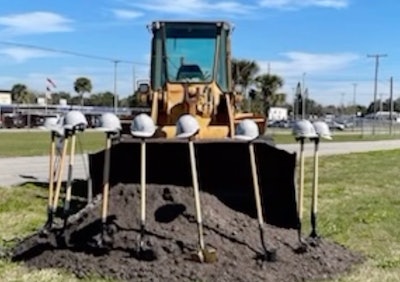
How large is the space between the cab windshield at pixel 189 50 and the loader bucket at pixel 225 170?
2.63m

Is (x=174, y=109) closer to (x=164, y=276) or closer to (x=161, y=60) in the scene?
(x=161, y=60)

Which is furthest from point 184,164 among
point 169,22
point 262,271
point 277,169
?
point 169,22

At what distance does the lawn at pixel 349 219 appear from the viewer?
23.8 feet

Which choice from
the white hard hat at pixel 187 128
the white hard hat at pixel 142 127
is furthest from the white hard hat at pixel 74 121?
the white hard hat at pixel 187 128

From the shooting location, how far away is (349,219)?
10.9 meters

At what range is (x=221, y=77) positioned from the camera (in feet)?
40.1

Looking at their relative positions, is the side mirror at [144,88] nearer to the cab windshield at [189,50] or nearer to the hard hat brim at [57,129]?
the cab windshield at [189,50]

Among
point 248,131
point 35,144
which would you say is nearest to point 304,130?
point 248,131

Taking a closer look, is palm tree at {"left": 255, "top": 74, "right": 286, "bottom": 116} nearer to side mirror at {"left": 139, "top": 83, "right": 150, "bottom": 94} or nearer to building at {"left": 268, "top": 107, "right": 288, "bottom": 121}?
A: building at {"left": 268, "top": 107, "right": 288, "bottom": 121}

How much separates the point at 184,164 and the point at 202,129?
1.73 meters

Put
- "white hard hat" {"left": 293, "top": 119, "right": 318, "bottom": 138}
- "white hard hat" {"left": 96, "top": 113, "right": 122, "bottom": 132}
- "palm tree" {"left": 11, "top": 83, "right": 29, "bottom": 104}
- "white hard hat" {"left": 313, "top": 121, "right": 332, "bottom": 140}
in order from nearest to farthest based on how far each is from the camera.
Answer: "white hard hat" {"left": 96, "top": 113, "right": 122, "bottom": 132} < "white hard hat" {"left": 293, "top": 119, "right": 318, "bottom": 138} < "white hard hat" {"left": 313, "top": 121, "right": 332, "bottom": 140} < "palm tree" {"left": 11, "top": 83, "right": 29, "bottom": 104}

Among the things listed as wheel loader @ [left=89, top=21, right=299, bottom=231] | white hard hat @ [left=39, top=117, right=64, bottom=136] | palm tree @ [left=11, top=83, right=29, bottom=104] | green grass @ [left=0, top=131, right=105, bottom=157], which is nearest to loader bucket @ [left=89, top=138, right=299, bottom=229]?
wheel loader @ [left=89, top=21, right=299, bottom=231]

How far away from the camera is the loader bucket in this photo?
9281 mm

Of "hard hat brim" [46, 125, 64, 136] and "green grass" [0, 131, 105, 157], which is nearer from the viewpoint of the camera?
"hard hat brim" [46, 125, 64, 136]
